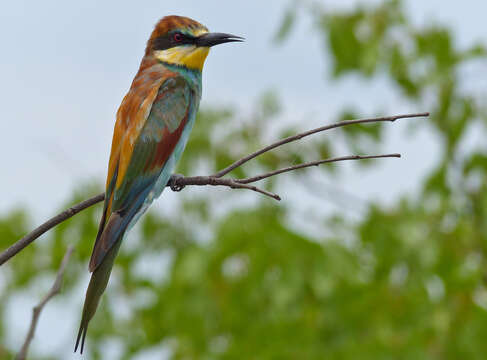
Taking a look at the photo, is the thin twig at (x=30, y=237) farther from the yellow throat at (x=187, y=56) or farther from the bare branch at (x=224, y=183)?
the yellow throat at (x=187, y=56)

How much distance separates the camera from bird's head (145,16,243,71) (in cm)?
296

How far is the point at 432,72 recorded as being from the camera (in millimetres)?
6684

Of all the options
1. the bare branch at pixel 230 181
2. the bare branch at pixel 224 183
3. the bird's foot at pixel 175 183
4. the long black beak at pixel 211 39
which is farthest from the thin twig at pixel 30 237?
the long black beak at pixel 211 39

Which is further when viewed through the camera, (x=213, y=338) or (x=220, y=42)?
(x=213, y=338)

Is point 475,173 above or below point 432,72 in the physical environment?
below

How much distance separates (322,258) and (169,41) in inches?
97.9

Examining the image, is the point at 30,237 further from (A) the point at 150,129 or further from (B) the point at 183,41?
(B) the point at 183,41

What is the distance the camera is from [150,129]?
8.73 feet

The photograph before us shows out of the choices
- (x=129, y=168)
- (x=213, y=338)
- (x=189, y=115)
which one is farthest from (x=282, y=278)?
(x=129, y=168)

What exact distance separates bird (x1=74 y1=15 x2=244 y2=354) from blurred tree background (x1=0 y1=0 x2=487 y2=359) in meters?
2.16

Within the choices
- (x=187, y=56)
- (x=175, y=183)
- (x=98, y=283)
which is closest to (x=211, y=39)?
(x=187, y=56)

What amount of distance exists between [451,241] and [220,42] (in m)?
3.85

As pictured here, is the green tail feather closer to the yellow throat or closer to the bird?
the bird

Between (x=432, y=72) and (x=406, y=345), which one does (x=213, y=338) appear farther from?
(x=432, y=72)
